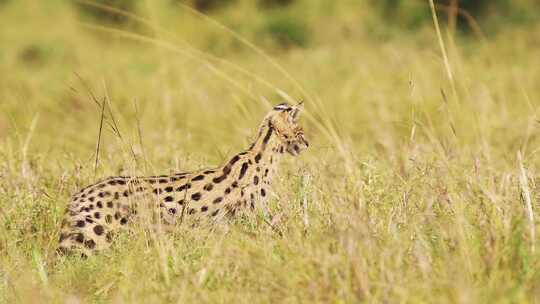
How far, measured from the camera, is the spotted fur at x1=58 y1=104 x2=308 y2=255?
514cm

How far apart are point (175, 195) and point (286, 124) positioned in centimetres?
77

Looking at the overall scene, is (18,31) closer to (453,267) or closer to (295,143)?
(295,143)

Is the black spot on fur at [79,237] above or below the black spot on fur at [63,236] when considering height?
below

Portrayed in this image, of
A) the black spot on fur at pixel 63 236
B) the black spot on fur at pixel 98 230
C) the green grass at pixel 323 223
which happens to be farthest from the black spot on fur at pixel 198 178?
the black spot on fur at pixel 63 236

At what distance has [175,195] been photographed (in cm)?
527

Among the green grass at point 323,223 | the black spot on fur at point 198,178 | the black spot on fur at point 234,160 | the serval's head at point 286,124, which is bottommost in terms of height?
the green grass at point 323,223

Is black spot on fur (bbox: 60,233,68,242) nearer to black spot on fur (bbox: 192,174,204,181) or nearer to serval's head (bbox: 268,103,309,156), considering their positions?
black spot on fur (bbox: 192,174,204,181)

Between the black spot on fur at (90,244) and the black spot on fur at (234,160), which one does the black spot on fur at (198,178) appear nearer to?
the black spot on fur at (234,160)

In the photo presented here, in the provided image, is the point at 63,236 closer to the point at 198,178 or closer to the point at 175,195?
the point at 175,195

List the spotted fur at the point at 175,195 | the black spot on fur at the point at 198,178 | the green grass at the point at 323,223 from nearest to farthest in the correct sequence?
the green grass at the point at 323,223
the spotted fur at the point at 175,195
the black spot on fur at the point at 198,178

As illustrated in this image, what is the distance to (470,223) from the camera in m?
4.61

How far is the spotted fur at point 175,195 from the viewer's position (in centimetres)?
514

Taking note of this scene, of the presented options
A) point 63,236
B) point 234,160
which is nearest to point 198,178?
point 234,160

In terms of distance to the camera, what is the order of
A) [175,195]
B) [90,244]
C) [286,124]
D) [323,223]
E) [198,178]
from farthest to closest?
[286,124] < [198,178] < [175,195] < [90,244] < [323,223]
